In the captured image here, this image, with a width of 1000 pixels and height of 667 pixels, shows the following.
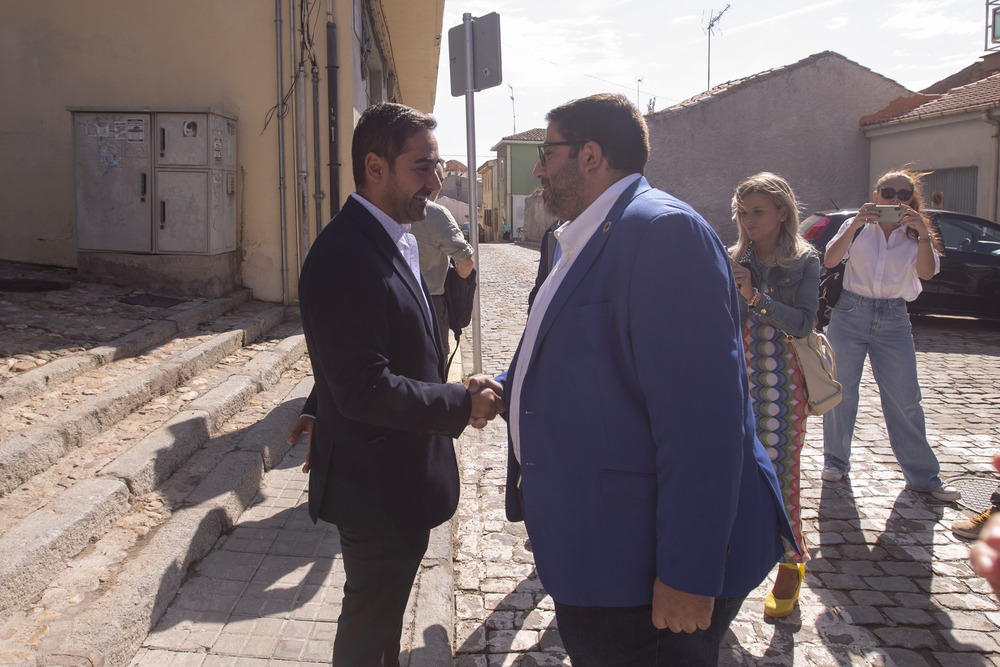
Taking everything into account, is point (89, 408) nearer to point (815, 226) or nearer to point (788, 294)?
point (788, 294)

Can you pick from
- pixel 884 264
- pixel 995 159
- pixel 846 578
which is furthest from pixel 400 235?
pixel 995 159

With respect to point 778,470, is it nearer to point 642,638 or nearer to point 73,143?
point 642,638

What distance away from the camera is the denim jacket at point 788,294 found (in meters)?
3.43

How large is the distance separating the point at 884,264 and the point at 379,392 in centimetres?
394

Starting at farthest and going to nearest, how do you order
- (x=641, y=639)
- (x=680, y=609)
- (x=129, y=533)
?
(x=129, y=533) → (x=641, y=639) → (x=680, y=609)

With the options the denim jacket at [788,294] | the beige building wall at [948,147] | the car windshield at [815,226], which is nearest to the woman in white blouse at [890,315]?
the denim jacket at [788,294]

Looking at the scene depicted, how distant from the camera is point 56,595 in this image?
9.16 ft

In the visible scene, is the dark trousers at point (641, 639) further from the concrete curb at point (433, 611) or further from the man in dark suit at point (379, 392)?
the concrete curb at point (433, 611)

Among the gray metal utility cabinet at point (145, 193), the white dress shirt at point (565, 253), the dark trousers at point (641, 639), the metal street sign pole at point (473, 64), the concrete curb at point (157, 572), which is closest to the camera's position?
the dark trousers at point (641, 639)

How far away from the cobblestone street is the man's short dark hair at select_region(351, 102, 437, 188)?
2053 mm

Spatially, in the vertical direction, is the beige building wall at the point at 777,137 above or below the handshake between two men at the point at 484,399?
above

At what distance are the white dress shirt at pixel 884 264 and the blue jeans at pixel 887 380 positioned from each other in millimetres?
71

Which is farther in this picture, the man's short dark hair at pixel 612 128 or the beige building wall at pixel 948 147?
the beige building wall at pixel 948 147

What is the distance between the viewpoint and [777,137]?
19.6 metres
